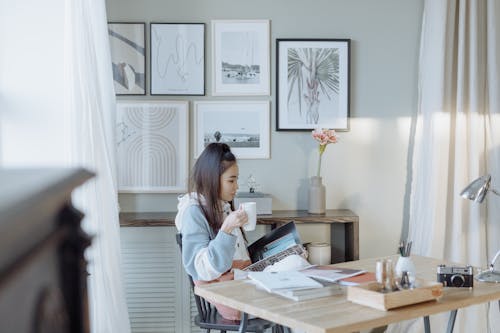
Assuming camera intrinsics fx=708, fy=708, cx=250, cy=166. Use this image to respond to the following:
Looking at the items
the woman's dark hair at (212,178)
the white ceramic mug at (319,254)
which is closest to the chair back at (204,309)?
the woman's dark hair at (212,178)

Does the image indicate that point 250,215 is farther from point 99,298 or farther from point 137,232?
point 137,232

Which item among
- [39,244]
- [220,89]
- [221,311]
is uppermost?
[220,89]

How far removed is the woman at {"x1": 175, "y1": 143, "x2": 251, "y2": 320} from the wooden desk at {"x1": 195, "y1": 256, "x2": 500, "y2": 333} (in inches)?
11.3

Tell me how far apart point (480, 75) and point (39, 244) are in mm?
3435

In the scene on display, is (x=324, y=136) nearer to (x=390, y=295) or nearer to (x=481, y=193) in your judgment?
(x=481, y=193)

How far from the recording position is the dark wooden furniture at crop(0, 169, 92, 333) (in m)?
0.59

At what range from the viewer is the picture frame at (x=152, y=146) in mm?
3771

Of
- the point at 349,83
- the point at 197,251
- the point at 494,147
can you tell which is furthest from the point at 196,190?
the point at 494,147

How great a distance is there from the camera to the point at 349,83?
3834mm

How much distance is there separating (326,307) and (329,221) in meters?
1.48

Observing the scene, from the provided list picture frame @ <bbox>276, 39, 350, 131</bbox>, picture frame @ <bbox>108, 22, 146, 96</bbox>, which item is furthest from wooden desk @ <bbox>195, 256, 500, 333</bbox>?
picture frame @ <bbox>108, 22, 146, 96</bbox>

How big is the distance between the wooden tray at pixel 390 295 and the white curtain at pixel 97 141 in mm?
1020

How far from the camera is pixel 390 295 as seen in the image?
2.08 metres

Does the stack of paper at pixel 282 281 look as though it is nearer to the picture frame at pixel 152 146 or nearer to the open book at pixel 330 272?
the open book at pixel 330 272
